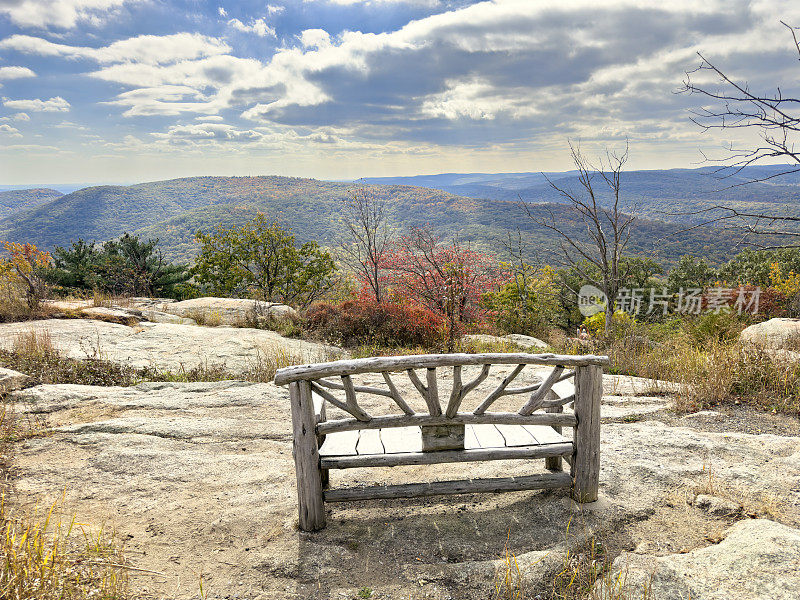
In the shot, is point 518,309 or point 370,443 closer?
point 370,443

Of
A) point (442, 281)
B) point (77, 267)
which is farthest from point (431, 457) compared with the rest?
point (77, 267)

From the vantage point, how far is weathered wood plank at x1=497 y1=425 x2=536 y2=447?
11.4 ft

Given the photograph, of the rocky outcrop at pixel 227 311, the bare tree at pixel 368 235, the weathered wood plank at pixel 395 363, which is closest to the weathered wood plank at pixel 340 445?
the weathered wood plank at pixel 395 363

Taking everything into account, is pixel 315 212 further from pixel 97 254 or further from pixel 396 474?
pixel 396 474

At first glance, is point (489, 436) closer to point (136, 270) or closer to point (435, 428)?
point (435, 428)

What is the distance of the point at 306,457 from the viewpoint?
320 centimetres

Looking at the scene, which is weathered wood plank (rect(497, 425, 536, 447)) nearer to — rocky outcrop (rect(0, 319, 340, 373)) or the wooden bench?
the wooden bench

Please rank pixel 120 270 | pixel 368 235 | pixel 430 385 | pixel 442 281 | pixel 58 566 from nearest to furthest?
pixel 58 566, pixel 430 385, pixel 442 281, pixel 368 235, pixel 120 270

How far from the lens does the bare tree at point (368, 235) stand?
1450 cm

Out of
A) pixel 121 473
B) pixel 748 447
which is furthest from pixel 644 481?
pixel 121 473

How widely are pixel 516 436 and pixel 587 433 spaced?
1.75 ft

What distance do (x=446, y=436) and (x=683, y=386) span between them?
171 inches

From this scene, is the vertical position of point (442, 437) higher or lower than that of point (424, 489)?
higher

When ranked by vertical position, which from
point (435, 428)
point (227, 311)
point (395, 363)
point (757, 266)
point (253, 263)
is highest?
point (395, 363)
